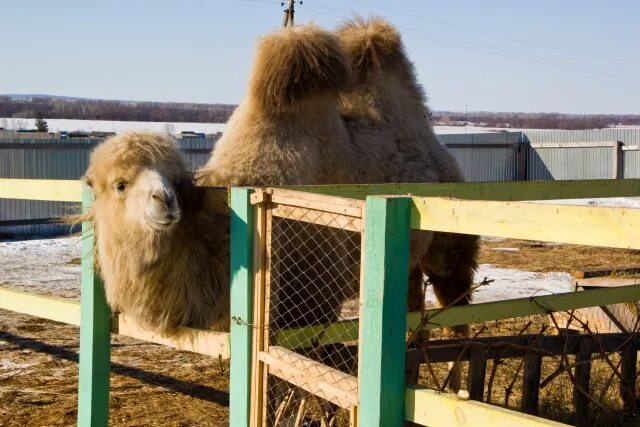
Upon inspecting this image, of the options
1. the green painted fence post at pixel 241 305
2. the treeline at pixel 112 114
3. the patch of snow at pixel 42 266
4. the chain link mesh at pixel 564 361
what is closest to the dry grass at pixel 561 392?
the chain link mesh at pixel 564 361

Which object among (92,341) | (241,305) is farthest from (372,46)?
(241,305)

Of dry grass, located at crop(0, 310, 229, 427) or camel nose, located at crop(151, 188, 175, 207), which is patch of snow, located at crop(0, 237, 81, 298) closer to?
dry grass, located at crop(0, 310, 229, 427)

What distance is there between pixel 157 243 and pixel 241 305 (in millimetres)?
639

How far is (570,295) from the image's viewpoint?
480 cm

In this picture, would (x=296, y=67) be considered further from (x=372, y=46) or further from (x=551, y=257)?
(x=551, y=257)

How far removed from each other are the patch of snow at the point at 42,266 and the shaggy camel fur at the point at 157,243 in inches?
199

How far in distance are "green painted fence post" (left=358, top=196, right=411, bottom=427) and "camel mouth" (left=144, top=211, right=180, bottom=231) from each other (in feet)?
3.75

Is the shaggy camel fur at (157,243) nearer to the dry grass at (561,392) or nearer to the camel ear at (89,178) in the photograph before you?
the camel ear at (89,178)

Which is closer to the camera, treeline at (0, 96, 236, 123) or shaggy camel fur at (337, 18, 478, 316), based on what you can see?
shaggy camel fur at (337, 18, 478, 316)

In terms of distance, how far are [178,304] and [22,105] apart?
149343 millimetres

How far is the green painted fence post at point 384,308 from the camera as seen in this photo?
2.99m

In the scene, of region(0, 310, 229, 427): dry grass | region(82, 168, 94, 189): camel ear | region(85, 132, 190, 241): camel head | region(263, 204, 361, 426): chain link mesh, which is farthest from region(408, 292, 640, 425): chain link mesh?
region(82, 168, 94, 189): camel ear

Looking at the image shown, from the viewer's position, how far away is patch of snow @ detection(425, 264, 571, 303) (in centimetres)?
1085

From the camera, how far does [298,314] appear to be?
16.5ft
